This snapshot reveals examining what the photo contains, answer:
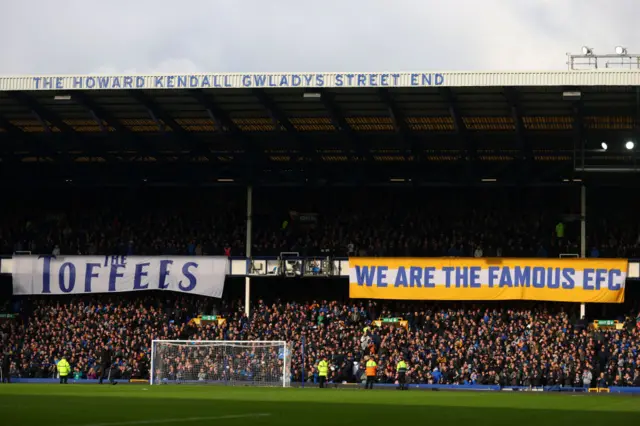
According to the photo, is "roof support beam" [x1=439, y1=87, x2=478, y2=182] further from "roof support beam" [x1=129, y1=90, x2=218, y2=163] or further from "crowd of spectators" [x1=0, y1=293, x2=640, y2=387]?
"roof support beam" [x1=129, y1=90, x2=218, y2=163]

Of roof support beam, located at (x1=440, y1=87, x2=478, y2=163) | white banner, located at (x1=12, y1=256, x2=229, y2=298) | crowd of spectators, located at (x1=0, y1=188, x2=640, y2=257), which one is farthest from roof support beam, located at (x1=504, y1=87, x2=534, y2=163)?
white banner, located at (x1=12, y1=256, x2=229, y2=298)

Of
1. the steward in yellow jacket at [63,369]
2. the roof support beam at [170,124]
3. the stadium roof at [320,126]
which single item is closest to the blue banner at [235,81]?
the stadium roof at [320,126]

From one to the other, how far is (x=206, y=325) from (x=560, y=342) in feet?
47.8

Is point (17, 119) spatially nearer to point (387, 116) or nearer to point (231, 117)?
point (231, 117)

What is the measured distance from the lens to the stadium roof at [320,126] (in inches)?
1439

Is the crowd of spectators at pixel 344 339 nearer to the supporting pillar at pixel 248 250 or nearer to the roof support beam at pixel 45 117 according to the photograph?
the supporting pillar at pixel 248 250

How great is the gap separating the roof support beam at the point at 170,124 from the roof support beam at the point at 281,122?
384 cm

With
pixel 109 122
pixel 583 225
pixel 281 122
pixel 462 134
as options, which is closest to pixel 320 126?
pixel 281 122

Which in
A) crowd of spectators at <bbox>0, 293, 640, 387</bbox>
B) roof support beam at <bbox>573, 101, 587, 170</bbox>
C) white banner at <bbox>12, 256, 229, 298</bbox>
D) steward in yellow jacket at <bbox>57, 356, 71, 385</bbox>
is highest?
roof support beam at <bbox>573, 101, 587, 170</bbox>

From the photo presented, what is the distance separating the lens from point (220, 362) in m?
39.9

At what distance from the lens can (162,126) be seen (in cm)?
4134

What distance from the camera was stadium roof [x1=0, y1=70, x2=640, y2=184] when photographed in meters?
36.6

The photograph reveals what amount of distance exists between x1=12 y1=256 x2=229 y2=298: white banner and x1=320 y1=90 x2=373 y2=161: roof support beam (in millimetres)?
7645

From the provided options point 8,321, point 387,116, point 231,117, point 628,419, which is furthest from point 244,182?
point 628,419
